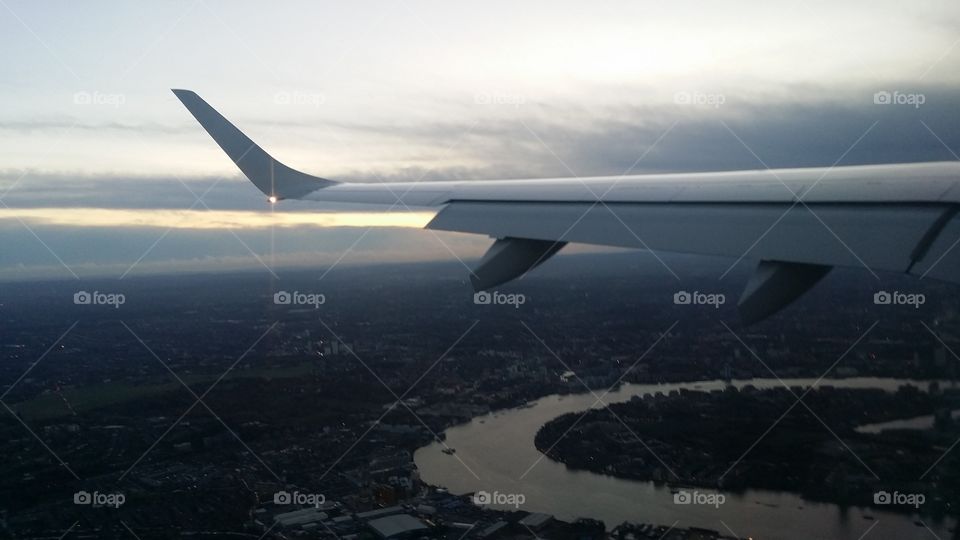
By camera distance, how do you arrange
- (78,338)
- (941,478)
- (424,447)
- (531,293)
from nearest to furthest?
(941,478) → (424,447) → (78,338) → (531,293)

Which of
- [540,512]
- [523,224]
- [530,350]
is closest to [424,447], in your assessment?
[540,512]

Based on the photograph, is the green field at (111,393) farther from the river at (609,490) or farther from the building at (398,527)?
the building at (398,527)

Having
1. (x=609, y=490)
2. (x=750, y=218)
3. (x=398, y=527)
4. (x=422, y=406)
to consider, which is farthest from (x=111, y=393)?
(x=750, y=218)

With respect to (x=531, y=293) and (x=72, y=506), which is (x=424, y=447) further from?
(x=531, y=293)

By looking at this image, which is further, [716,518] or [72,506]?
[72,506]

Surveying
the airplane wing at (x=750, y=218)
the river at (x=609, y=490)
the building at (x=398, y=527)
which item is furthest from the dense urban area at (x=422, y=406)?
the airplane wing at (x=750, y=218)

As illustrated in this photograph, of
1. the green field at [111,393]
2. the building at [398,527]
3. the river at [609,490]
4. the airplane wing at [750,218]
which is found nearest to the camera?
the airplane wing at [750,218]

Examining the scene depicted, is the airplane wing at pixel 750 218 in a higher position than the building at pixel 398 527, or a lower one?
higher
